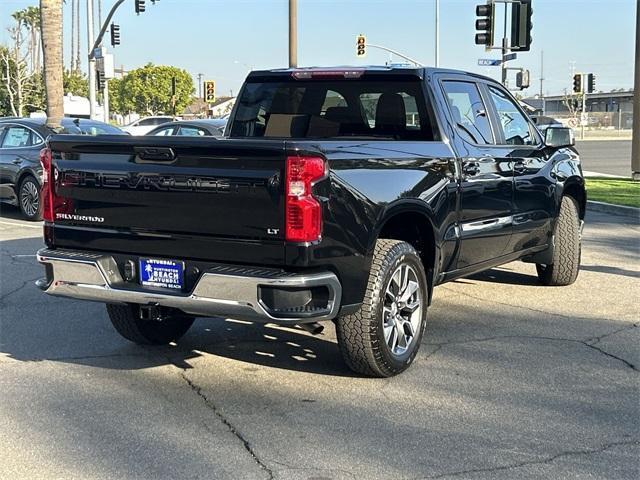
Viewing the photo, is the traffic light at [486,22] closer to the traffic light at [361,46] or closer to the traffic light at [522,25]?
the traffic light at [522,25]

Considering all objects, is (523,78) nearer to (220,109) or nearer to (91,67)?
(91,67)

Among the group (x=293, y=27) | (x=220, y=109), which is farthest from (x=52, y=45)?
(x=220, y=109)

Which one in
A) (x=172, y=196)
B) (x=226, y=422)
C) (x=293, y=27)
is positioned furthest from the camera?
(x=293, y=27)

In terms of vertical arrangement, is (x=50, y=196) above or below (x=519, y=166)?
below

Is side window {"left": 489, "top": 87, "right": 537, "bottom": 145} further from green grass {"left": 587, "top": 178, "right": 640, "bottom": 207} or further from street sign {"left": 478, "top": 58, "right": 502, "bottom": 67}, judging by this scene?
street sign {"left": 478, "top": 58, "right": 502, "bottom": 67}

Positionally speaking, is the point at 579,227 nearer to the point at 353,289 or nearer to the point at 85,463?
the point at 353,289

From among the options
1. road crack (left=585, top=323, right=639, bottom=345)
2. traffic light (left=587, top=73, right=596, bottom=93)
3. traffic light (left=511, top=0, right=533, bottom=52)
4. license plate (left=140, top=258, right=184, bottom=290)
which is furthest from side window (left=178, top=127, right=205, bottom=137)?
traffic light (left=587, top=73, right=596, bottom=93)

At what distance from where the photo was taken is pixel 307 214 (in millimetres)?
4223

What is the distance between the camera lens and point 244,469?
3760 mm

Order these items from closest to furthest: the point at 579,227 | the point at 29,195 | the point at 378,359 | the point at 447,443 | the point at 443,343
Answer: the point at 447,443 < the point at 378,359 < the point at 443,343 < the point at 579,227 < the point at 29,195

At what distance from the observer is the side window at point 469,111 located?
603 cm

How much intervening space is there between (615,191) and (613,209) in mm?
2652

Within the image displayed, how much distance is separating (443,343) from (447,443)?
1.87 meters

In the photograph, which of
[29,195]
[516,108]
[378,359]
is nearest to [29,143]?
[29,195]
